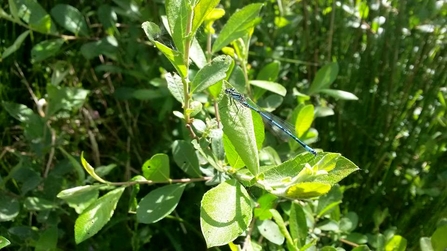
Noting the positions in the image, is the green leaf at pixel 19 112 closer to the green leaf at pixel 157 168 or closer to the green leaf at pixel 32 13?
the green leaf at pixel 32 13

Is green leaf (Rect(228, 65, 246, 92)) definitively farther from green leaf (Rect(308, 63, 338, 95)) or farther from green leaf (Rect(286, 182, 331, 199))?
Answer: green leaf (Rect(286, 182, 331, 199))

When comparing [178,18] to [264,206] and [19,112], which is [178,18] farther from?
[19,112]

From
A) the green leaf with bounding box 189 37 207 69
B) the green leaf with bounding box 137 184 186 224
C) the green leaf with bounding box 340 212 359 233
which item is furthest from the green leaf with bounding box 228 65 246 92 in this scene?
the green leaf with bounding box 340 212 359 233

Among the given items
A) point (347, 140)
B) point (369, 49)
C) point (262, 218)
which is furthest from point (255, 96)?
point (369, 49)

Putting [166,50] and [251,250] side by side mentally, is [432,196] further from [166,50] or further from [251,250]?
[166,50]

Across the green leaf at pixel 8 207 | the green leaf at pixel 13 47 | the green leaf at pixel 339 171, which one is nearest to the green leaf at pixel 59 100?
the green leaf at pixel 13 47
